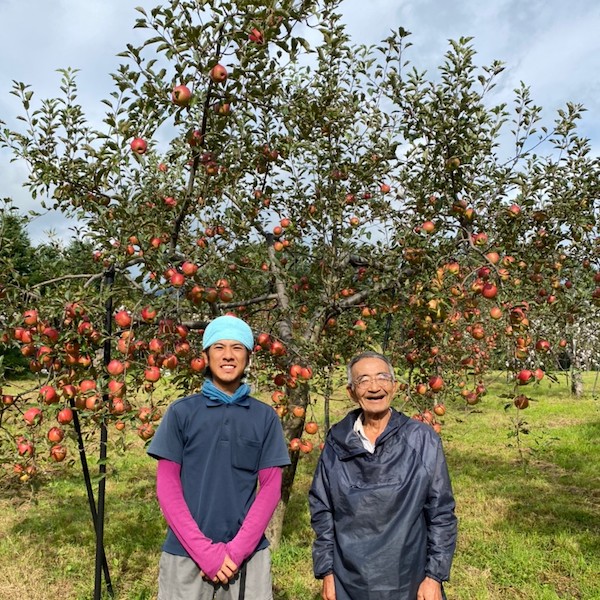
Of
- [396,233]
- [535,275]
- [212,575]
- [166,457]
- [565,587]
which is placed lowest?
[565,587]

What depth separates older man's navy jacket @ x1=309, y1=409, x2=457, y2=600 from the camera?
2.13 meters

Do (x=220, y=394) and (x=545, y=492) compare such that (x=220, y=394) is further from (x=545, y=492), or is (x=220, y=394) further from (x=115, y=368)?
(x=545, y=492)

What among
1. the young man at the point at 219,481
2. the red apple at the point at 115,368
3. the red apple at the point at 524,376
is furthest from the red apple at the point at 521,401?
the red apple at the point at 115,368

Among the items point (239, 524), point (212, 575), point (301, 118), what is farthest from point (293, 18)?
point (212, 575)

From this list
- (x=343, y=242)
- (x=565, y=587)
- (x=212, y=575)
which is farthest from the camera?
(x=343, y=242)

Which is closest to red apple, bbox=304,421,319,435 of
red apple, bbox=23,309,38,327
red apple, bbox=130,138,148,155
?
red apple, bbox=23,309,38,327

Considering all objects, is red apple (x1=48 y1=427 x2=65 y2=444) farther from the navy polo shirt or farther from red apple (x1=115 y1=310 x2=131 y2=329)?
the navy polo shirt

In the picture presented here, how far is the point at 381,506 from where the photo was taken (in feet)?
7.04

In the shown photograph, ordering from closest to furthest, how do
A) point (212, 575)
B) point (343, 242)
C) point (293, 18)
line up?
point (212, 575) → point (293, 18) → point (343, 242)

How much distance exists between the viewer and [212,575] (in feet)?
6.97

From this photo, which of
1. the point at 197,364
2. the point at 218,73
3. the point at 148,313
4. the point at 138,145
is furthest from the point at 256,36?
the point at 197,364

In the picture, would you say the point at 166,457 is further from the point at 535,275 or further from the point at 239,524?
the point at 535,275

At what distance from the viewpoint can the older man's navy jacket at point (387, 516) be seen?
2.13 meters

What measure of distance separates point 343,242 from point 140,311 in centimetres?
227
